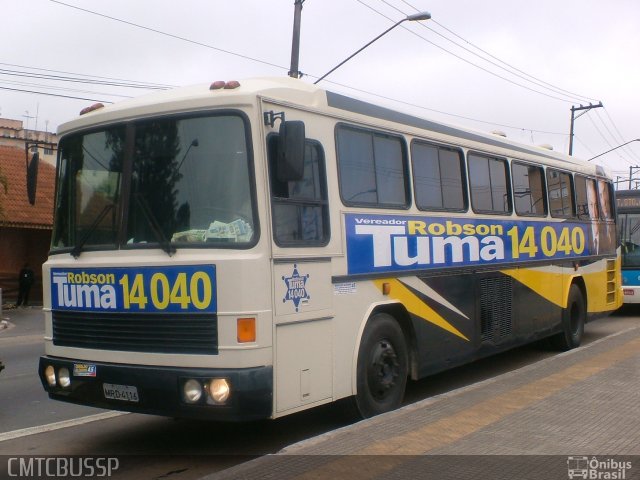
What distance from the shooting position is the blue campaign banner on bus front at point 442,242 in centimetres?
733

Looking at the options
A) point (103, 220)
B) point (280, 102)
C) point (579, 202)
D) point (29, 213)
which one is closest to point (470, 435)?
point (280, 102)

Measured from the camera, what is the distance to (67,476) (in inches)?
239

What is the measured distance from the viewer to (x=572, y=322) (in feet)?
42.3

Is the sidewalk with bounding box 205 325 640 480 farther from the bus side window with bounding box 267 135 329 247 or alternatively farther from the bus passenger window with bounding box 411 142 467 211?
the bus passenger window with bounding box 411 142 467 211

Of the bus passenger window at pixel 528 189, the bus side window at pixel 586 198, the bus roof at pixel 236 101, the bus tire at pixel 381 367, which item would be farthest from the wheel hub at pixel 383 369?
the bus side window at pixel 586 198

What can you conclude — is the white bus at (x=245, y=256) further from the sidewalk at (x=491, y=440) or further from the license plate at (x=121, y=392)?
the sidewalk at (x=491, y=440)

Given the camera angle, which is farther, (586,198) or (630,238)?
(630,238)

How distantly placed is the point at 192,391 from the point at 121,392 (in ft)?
2.44

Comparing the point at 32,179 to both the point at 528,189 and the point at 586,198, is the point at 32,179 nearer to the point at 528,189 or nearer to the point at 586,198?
the point at 528,189

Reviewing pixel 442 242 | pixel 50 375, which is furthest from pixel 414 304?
pixel 50 375

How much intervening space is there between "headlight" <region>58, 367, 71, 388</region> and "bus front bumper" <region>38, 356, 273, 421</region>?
0.17 metres

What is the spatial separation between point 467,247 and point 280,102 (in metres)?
3.75

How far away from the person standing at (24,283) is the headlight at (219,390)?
2246 cm

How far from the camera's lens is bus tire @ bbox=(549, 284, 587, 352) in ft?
41.0
